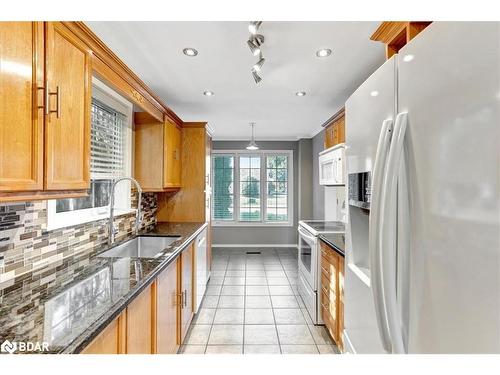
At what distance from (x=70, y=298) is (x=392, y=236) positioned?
1.24m

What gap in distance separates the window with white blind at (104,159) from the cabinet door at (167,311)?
75 centimetres

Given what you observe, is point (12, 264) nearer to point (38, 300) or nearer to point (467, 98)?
point (38, 300)

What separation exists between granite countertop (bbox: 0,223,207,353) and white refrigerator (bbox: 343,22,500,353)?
928 millimetres

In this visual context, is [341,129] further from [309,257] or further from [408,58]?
[408,58]

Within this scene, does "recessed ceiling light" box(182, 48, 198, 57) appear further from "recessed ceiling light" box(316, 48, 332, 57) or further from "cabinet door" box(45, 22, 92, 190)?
"recessed ceiling light" box(316, 48, 332, 57)

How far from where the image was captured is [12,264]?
1.40 meters

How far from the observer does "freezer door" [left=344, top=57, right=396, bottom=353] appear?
3.11 ft

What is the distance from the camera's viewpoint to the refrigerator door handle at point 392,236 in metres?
0.77

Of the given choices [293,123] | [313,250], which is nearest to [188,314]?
[313,250]

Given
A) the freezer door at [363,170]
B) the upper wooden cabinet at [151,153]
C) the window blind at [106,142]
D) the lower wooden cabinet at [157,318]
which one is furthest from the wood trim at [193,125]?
the freezer door at [363,170]

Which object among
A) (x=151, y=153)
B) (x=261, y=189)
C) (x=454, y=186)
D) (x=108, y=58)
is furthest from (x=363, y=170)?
(x=261, y=189)

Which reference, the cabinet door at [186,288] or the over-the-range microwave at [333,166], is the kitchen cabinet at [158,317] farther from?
the over-the-range microwave at [333,166]

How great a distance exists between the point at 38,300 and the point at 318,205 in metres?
5.11

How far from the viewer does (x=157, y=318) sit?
167cm
